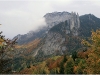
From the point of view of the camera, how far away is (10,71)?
9156 mm

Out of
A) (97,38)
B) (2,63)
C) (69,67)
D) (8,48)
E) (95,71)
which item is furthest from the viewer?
(69,67)

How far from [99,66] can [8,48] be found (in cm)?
1433

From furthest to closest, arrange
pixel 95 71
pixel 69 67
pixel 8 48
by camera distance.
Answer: pixel 69 67 < pixel 95 71 < pixel 8 48

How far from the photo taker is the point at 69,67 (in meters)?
97.9

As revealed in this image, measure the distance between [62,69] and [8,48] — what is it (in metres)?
96.6

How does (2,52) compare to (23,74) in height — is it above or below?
above

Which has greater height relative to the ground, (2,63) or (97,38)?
(97,38)

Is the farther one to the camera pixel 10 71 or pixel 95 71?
pixel 95 71

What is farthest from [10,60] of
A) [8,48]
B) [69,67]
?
[69,67]

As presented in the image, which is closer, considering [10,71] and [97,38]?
[10,71]

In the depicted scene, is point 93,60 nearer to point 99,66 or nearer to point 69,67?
point 99,66

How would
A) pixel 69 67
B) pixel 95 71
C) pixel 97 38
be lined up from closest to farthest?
pixel 95 71 → pixel 97 38 → pixel 69 67

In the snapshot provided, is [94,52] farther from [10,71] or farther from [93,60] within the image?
[10,71]

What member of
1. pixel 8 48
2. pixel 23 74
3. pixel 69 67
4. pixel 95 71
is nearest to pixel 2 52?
pixel 8 48
